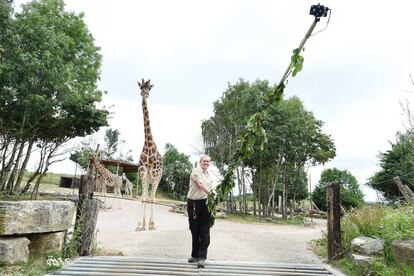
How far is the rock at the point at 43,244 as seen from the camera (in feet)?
17.9

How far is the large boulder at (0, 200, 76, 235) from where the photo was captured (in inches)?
191

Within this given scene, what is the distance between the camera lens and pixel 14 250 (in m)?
4.84

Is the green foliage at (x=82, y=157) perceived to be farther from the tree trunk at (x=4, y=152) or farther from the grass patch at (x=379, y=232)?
the grass patch at (x=379, y=232)

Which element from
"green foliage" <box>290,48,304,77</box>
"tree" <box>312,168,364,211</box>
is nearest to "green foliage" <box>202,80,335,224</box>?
"tree" <box>312,168,364,211</box>

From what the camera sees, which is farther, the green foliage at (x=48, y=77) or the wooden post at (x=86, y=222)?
the green foliage at (x=48, y=77)

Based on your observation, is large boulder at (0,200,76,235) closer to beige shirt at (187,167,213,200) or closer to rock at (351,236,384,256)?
beige shirt at (187,167,213,200)

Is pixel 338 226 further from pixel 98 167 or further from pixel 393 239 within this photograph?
pixel 98 167

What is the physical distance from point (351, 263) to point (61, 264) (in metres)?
4.24

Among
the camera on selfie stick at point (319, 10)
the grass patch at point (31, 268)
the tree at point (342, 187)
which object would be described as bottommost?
the grass patch at point (31, 268)

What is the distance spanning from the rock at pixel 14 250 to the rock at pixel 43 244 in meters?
0.37

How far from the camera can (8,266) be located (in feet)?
15.5

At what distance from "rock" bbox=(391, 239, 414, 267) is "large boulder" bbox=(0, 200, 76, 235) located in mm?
4762

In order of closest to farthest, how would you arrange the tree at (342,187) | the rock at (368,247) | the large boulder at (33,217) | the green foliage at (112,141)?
the large boulder at (33,217) → the rock at (368,247) → the tree at (342,187) → the green foliage at (112,141)

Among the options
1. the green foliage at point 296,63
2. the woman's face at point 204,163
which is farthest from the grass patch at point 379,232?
the green foliage at point 296,63
